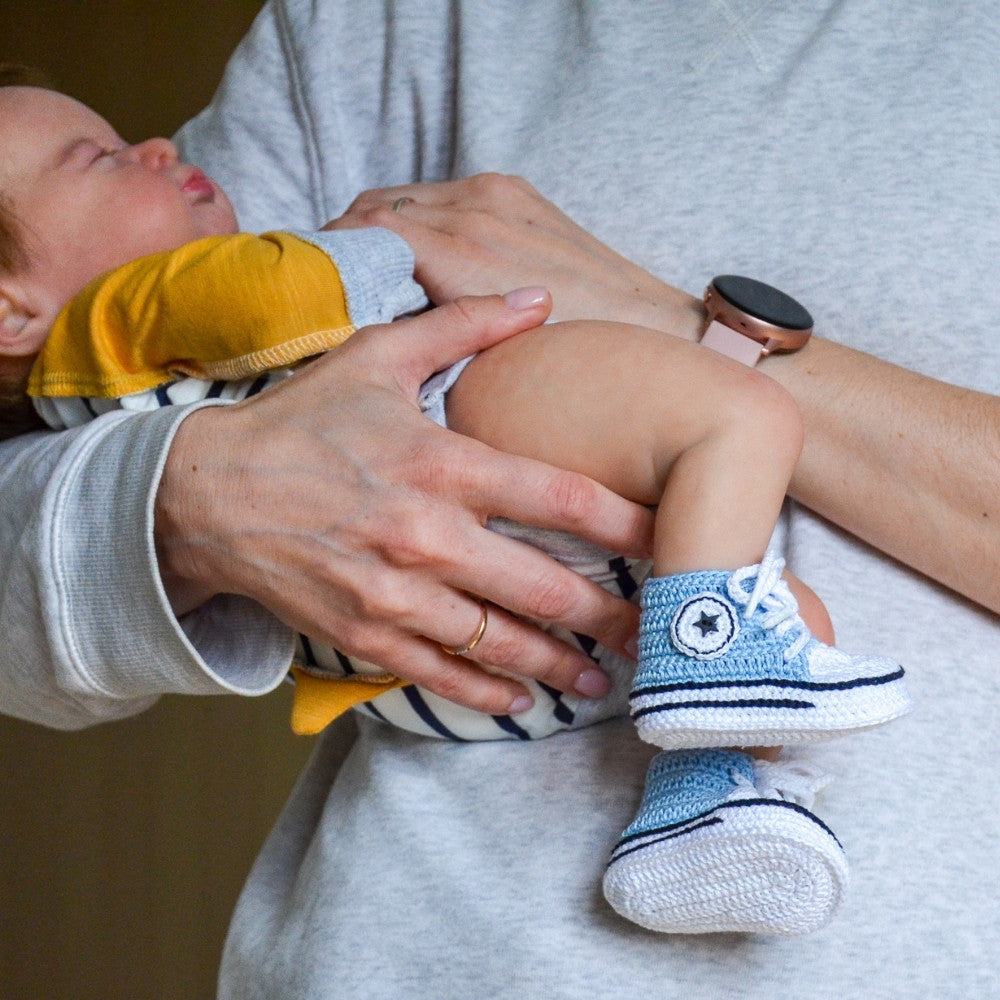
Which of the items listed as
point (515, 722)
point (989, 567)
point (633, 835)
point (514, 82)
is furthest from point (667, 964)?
point (514, 82)

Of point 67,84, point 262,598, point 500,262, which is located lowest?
point 67,84

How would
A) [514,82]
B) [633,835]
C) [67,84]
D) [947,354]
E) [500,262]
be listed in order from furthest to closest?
1. [67,84]
2. [514,82]
3. [500,262]
4. [947,354]
5. [633,835]

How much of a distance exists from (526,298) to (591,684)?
32 cm

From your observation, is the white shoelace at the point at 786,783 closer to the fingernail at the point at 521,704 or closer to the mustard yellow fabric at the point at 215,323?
the fingernail at the point at 521,704

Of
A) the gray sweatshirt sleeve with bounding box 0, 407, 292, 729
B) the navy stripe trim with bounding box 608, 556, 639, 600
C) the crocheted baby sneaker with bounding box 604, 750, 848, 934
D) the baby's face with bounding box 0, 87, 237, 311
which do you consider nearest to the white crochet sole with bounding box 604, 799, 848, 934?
the crocheted baby sneaker with bounding box 604, 750, 848, 934

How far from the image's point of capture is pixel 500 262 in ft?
3.36

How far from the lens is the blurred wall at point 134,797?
249cm

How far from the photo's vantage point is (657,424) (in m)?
0.83

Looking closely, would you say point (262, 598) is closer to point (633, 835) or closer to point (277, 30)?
point (633, 835)

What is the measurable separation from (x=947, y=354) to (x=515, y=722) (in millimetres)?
469

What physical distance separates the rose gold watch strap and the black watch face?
0.08ft

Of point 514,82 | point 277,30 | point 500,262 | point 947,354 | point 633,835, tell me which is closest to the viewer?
point 633,835

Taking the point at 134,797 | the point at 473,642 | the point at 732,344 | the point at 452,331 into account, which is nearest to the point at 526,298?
the point at 452,331

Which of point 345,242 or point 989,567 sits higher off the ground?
point 345,242
